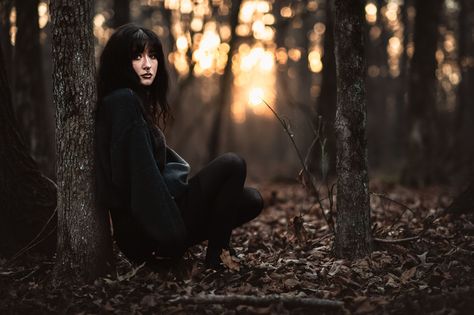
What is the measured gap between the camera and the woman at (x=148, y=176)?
3.39 meters

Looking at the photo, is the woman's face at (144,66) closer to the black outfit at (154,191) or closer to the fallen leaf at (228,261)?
the black outfit at (154,191)

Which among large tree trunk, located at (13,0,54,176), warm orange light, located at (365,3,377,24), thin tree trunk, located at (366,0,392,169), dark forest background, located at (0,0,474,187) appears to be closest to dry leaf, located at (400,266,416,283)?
dark forest background, located at (0,0,474,187)

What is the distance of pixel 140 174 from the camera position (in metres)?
3.36

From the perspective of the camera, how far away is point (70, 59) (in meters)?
3.51

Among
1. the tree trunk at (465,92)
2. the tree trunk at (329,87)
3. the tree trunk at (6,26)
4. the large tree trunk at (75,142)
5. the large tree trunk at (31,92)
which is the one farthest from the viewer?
the tree trunk at (465,92)

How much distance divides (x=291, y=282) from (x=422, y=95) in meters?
7.43

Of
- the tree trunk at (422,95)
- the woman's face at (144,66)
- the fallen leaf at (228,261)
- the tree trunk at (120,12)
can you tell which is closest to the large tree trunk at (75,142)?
the woman's face at (144,66)

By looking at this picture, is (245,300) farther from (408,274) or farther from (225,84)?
(225,84)

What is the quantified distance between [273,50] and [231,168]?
15.3m

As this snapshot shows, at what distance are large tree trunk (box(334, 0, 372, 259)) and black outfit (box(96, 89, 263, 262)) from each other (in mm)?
788

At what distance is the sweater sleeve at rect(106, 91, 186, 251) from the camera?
337 centimetres

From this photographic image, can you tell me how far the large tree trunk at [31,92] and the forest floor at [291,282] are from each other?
4.49 metres

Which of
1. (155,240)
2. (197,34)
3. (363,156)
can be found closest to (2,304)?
(155,240)

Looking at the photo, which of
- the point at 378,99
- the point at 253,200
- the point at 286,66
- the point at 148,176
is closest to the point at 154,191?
the point at 148,176
